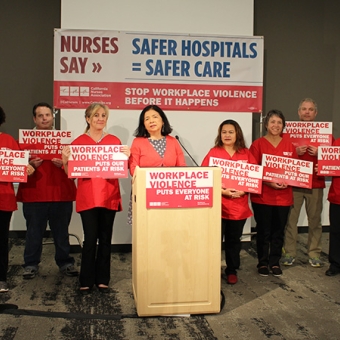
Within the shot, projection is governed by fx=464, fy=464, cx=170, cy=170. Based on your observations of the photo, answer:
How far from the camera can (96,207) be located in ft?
12.0

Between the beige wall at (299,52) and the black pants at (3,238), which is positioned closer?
the black pants at (3,238)

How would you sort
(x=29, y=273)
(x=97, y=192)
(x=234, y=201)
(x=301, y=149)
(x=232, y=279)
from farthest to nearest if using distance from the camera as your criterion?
(x=301, y=149), (x=29, y=273), (x=232, y=279), (x=234, y=201), (x=97, y=192)

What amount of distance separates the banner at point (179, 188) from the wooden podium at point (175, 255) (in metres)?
0.03

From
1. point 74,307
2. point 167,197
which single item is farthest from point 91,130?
point 74,307

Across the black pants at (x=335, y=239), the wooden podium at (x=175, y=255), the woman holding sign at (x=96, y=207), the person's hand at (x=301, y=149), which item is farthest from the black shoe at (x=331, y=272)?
the woman holding sign at (x=96, y=207)

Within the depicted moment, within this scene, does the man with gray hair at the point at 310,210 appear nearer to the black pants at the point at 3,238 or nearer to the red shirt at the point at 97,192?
the red shirt at the point at 97,192

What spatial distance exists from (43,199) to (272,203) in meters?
2.08

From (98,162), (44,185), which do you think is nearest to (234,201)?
(98,162)

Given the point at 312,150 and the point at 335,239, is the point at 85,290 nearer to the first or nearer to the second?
the point at 335,239

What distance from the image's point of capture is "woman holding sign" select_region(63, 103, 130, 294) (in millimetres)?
→ 3646

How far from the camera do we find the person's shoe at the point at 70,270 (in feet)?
14.1

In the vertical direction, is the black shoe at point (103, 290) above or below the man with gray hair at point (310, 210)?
below

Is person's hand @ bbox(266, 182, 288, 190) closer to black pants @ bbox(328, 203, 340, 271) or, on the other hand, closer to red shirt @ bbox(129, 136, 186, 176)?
black pants @ bbox(328, 203, 340, 271)

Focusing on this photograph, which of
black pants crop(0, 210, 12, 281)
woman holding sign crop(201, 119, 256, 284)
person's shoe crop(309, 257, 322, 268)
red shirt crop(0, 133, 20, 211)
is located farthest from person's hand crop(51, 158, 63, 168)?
person's shoe crop(309, 257, 322, 268)
